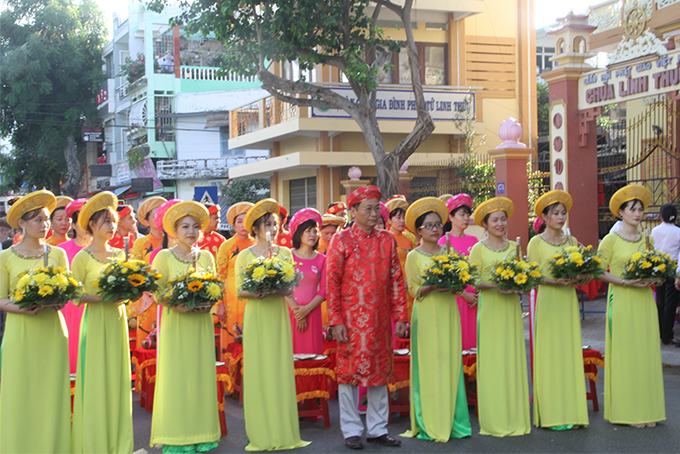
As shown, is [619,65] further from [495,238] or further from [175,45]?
[175,45]

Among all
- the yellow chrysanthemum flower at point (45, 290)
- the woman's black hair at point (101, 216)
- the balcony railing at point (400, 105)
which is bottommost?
the yellow chrysanthemum flower at point (45, 290)

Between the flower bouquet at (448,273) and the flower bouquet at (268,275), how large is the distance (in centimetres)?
107

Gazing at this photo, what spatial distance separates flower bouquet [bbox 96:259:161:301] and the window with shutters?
16836 millimetres

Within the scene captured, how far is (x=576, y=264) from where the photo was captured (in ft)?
18.7

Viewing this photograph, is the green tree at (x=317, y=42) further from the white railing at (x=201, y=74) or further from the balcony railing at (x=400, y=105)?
the white railing at (x=201, y=74)

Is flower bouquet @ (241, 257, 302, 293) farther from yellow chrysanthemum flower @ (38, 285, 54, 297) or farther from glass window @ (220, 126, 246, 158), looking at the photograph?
glass window @ (220, 126, 246, 158)

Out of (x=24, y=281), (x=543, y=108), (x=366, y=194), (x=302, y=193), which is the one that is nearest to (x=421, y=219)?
(x=366, y=194)

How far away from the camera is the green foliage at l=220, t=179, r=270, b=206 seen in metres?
28.9

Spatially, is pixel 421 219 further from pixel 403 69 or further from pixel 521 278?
pixel 403 69

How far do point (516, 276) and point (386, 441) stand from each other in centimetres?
167

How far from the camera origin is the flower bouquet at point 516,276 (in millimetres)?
5574

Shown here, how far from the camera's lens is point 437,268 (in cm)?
553

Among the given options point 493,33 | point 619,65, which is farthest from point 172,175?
point 619,65

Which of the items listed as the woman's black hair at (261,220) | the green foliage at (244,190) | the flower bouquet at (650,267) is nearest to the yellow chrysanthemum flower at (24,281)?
the woman's black hair at (261,220)
